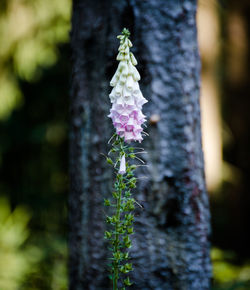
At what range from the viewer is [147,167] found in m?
2.12

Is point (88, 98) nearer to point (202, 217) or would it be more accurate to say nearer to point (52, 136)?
point (202, 217)

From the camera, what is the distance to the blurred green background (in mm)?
5746

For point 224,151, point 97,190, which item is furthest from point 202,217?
point 224,151

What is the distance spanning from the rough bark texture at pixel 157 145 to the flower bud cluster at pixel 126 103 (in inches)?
25.0

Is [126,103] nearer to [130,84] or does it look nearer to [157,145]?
Result: [130,84]

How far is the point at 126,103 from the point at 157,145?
29.6 inches

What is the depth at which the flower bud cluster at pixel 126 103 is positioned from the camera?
141 cm

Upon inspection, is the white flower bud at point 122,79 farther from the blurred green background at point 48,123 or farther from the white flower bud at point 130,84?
the blurred green background at point 48,123

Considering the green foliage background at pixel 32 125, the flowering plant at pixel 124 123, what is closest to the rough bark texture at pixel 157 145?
the flowering plant at pixel 124 123

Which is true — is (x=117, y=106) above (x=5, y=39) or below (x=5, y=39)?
below

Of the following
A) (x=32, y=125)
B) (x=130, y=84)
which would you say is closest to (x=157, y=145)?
(x=130, y=84)

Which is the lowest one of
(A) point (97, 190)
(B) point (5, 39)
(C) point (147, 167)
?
(A) point (97, 190)

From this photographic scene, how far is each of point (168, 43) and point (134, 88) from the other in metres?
0.81

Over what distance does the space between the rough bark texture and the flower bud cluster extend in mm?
636
